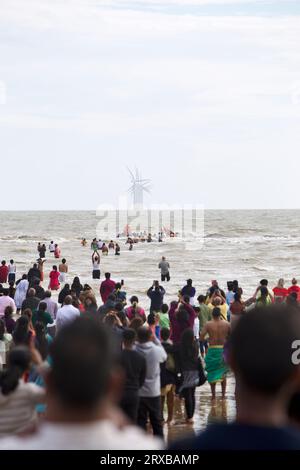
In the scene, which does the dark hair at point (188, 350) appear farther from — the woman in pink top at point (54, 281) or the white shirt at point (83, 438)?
the woman in pink top at point (54, 281)

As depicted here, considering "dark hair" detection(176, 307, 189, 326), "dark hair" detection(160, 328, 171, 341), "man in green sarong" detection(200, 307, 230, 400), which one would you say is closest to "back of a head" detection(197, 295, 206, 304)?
"dark hair" detection(176, 307, 189, 326)

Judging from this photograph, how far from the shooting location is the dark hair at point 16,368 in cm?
582

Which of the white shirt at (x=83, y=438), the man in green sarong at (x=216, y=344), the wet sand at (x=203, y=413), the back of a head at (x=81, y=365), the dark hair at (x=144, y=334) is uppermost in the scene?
the back of a head at (x=81, y=365)

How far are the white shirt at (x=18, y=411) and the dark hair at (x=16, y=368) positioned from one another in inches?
1.7

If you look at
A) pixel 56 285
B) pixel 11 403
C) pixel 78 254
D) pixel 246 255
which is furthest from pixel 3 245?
pixel 11 403

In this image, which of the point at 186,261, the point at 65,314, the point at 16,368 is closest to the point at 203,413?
the point at 65,314

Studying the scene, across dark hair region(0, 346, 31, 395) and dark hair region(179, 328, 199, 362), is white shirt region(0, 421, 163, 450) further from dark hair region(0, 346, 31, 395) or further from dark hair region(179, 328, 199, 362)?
dark hair region(179, 328, 199, 362)

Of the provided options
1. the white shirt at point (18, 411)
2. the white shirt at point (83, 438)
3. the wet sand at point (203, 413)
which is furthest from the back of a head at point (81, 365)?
the wet sand at point (203, 413)

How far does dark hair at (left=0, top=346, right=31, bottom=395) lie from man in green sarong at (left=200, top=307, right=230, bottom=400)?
7.16 metres

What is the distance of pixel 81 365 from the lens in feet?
9.08

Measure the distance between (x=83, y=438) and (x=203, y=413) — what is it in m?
9.81

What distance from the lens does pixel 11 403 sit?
5.93m
